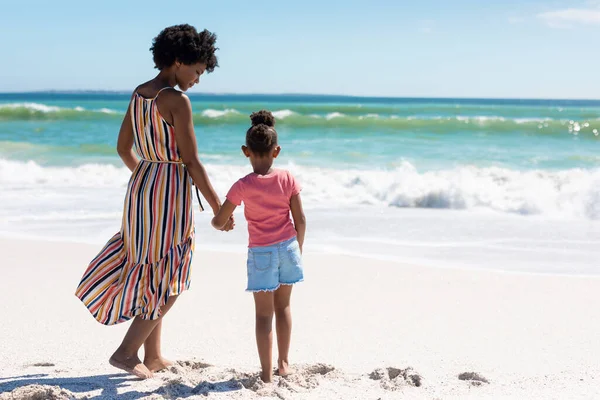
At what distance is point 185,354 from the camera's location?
361cm

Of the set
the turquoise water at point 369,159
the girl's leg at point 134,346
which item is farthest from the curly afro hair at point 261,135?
the turquoise water at point 369,159

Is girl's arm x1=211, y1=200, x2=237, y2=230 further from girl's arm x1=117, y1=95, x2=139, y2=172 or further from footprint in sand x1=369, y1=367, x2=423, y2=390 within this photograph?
footprint in sand x1=369, y1=367, x2=423, y2=390

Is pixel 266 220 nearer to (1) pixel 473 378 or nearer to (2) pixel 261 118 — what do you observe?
(2) pixel 261 118

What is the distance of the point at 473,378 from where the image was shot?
324cm

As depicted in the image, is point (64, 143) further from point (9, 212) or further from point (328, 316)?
point (328, 316)

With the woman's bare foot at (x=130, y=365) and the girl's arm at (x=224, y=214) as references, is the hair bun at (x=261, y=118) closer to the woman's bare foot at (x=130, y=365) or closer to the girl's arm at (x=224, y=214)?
the girl's arm at (x=224, y=214)

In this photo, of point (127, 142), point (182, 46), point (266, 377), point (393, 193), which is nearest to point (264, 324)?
point (266, 377)

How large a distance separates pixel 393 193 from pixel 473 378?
643 centimetres

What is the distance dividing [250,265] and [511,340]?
1643 millimetres

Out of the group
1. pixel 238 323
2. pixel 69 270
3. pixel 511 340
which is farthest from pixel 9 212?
pixel 511 340

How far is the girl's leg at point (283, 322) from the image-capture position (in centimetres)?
312

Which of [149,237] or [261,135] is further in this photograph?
[149,237]

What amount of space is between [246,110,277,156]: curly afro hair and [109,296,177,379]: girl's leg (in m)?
0.76

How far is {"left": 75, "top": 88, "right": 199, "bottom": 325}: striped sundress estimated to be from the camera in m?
3.05
